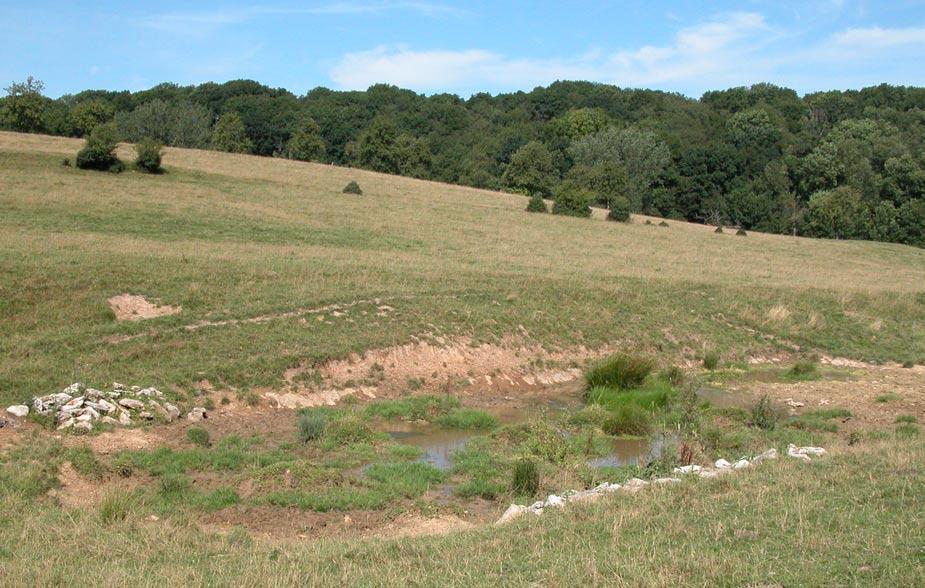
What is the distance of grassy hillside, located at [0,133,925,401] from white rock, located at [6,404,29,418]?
2.67 feet

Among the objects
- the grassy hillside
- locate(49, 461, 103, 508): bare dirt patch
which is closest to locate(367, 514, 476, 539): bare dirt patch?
locate(49, 461, 103, 508): bare dirt patch

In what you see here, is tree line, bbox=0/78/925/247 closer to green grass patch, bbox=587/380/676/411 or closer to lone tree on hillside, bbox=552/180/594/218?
lone tree on hillside, bbox=552/180/594/218

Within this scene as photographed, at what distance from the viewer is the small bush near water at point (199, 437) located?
15801 mm

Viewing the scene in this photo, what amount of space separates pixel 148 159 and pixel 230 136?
4704 cm

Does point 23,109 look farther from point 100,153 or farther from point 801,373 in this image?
point 801,373

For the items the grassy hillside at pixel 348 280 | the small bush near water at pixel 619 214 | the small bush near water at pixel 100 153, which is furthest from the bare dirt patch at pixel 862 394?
the small bush near water at pixel 100 153

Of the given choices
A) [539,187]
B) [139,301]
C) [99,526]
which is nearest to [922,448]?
[99,526]

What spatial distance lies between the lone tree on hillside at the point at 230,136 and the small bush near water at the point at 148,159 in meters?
44.9

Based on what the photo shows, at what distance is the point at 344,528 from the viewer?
11898 millimetres

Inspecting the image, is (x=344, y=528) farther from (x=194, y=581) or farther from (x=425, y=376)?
(x=425, y=376)

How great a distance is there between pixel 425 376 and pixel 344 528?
1096cm

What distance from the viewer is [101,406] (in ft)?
53.9

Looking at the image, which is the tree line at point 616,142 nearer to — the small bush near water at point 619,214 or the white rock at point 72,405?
the small bush near water at point 619,214

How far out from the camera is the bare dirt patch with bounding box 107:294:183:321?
23172 millimetres
